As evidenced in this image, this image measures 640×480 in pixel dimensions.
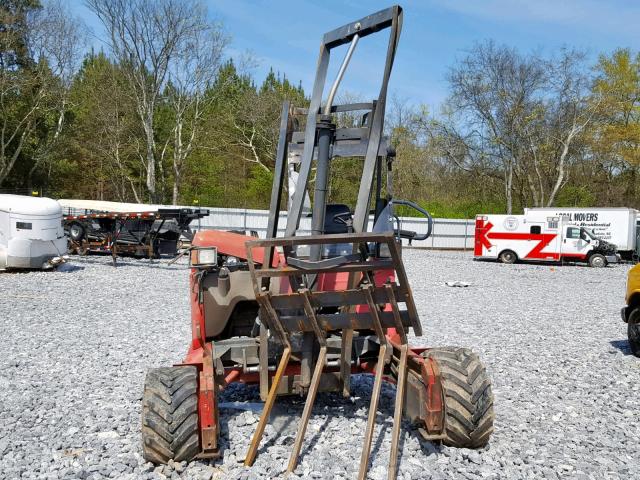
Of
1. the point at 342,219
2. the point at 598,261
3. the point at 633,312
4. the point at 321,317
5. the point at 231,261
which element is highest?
the point at 342,219

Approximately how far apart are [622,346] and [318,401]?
5.74m

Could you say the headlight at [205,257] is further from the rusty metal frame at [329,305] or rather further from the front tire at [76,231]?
the front tire at [76,231]

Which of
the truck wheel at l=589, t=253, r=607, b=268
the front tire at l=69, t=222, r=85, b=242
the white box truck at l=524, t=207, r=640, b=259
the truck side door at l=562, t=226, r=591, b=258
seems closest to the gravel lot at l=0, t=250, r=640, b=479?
the front tire at l=69, t=222, r=85, b=242

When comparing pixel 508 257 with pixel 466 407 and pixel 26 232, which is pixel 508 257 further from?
pixel 466 407

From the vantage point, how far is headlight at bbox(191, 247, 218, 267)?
4797 millimetres

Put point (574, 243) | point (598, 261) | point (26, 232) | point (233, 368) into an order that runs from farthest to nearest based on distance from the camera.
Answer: point (574, 243) → point (598, 261) → point (26, 232) → point (233, 368)

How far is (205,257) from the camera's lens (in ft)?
15.8

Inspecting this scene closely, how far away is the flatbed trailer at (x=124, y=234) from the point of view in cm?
2036

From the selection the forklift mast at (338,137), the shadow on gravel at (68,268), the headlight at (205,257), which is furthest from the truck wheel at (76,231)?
the forklift mast at (338,137)

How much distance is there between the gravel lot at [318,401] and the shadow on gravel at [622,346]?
0.09ft

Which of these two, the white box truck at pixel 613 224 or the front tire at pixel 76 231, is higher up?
the white box truck at pixel 613 224

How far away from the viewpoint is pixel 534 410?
5762mm

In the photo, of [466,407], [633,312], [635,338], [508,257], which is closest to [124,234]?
[508,257]

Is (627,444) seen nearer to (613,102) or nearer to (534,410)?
(534,410)
